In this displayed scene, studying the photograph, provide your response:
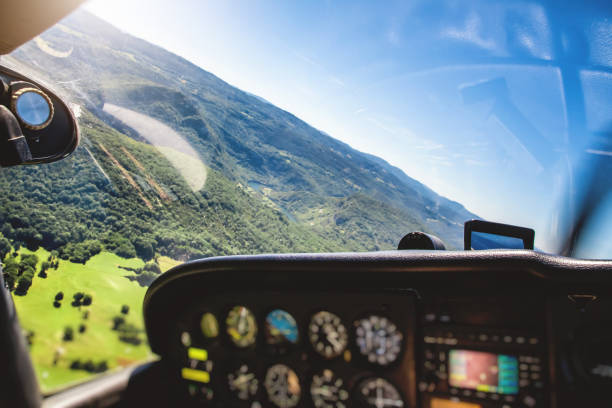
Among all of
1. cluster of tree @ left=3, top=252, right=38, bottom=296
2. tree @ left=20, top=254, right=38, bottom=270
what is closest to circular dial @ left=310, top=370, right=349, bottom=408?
cluster of tree @ left=3, top=252, right=38, bottom=296

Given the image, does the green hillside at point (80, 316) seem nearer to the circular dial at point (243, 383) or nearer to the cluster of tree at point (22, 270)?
the cluster of tree at point (22, 270)

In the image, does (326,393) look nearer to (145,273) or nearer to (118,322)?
(118,322)

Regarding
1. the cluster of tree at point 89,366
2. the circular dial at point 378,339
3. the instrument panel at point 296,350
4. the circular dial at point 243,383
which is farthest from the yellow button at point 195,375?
the circular dial at point 378,339

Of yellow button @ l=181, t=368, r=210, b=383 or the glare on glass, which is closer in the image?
the glare on glass

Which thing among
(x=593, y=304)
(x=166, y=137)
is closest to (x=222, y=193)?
(x=166, y=137)

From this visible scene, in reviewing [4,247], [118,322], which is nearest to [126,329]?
[118,322]

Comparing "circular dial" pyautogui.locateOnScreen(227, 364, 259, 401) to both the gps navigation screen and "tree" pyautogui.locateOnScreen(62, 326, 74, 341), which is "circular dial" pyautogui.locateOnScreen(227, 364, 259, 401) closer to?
the gps navigation screen

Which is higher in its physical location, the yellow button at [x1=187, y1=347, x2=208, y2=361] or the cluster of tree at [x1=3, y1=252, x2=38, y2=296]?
the cluster of tree at [x1=3, y1=252, x2=38, y2=296]
